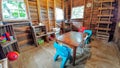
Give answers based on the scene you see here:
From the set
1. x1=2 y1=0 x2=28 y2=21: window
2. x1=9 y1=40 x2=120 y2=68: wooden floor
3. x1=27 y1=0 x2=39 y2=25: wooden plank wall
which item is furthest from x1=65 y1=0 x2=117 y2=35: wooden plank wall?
x1=2 y1=0 x2=28 y2=21: window

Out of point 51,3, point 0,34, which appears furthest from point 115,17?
point 0,34

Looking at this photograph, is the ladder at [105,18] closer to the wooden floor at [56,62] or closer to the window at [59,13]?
the wooden floor at [56,62]

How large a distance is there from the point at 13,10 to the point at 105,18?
3988mm

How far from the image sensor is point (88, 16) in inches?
164

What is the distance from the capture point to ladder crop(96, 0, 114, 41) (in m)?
Result: 3.27

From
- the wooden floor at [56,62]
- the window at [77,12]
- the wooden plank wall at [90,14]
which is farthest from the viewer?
the window at [77,12]

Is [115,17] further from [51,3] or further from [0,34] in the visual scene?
[0,34]

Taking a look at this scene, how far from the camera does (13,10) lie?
2371 mm

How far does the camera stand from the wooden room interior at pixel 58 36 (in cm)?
188

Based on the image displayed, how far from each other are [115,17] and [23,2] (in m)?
4.15

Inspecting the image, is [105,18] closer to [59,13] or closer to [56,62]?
[59,13]

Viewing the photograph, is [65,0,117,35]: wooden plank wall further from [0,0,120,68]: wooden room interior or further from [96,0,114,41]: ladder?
[96,0,114,41]: ladder

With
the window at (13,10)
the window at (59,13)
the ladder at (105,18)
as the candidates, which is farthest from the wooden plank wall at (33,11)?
the ladder at (105,18)

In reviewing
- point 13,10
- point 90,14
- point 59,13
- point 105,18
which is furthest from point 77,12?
point 13,10
